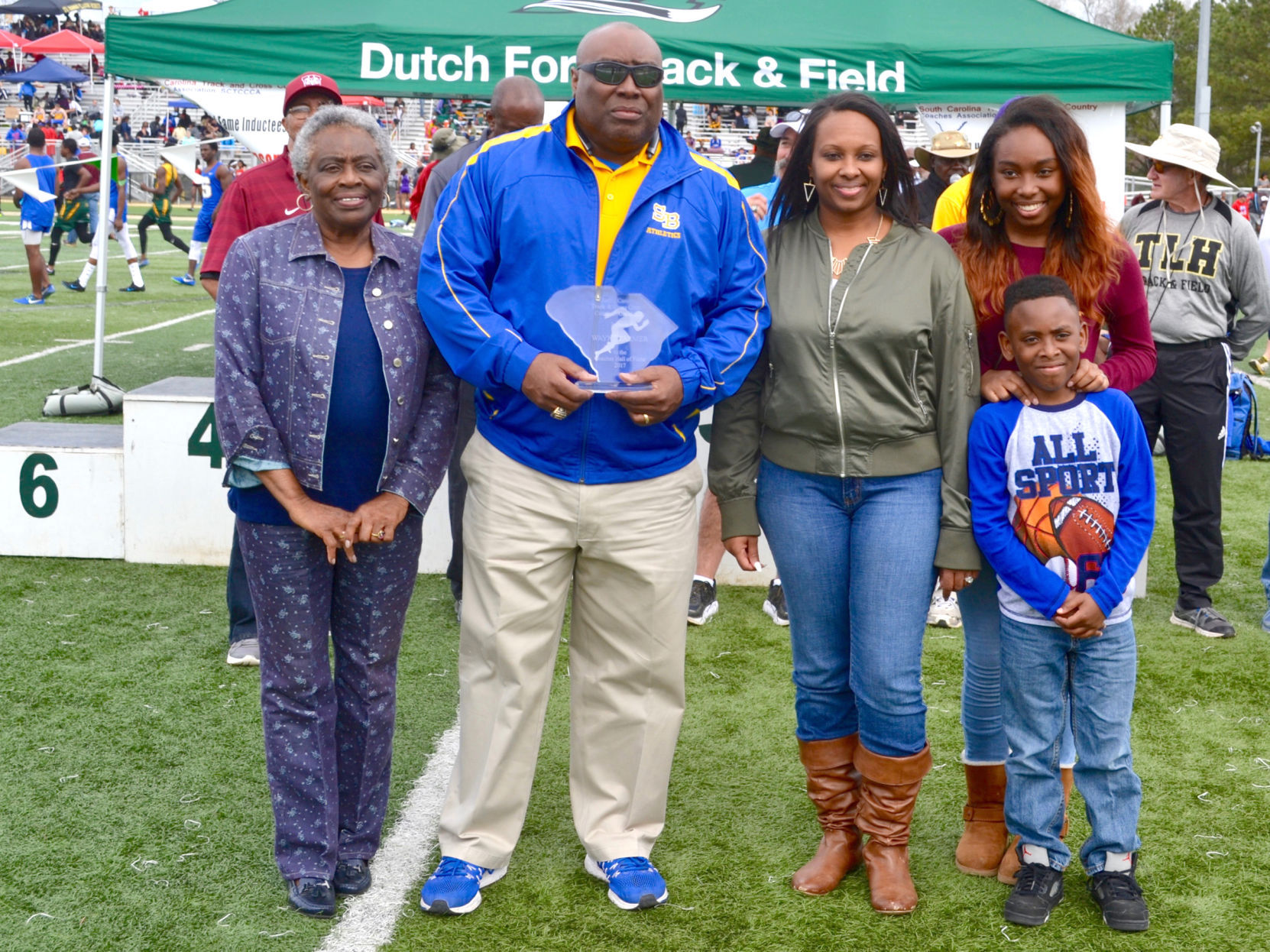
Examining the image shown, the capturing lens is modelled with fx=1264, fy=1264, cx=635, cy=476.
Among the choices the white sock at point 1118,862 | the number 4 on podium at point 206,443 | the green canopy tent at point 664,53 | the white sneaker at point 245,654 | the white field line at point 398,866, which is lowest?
the white field line at point 398,866

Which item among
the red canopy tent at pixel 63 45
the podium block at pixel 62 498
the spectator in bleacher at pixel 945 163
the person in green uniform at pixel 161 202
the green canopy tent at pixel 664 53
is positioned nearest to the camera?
the podium block at pixel 62 498

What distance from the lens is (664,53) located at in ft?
20.9

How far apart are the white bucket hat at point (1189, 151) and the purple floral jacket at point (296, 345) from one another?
3.60m

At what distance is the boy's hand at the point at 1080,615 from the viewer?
9.52 feet

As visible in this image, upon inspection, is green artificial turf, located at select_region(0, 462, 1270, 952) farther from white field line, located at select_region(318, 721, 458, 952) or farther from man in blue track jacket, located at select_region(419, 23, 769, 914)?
man in blue track jacket, located at select_region(419, 23, 769, 914)

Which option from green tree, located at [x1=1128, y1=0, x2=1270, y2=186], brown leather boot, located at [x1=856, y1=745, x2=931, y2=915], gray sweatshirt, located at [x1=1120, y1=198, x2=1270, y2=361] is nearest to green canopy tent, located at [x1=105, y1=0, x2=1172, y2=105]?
gray sweatshirt, located at [x1=1120, y1=198, x2=1270, y2=361]

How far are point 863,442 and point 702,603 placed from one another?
8.34 ft

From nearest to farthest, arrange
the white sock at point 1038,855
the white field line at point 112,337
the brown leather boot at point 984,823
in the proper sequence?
the white sock at point 1038,855 → the brown leather boot at point 984,823 → the white field line at point 112,337

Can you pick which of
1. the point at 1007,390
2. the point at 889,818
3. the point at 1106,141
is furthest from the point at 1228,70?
the point at 889,818

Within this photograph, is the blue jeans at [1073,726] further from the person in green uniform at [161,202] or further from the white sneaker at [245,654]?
the person in green uniform at [161,202]

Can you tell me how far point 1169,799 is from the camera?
12.4 feet

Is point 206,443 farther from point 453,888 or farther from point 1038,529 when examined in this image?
point 1038,529

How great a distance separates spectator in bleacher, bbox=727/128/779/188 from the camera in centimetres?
649

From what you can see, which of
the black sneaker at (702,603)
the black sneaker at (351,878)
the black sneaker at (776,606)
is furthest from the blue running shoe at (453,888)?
the black sneaker at (776,606)
